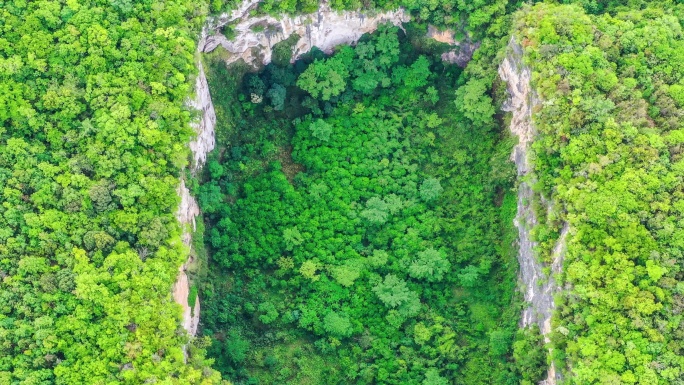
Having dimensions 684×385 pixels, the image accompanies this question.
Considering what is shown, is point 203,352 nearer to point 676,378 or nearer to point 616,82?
point 676,378

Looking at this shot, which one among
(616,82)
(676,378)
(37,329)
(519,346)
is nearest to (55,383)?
(37,329)

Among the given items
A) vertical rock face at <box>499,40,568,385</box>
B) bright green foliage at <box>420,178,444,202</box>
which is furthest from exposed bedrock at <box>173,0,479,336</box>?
bright green foliage at <box>420,178,444,202</box>

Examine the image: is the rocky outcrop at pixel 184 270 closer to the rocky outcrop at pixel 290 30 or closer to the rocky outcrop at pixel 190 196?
the rocky outcrop at pixel 190 196

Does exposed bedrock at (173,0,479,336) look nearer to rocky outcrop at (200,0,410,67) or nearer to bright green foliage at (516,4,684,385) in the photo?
rocky outcrop at (200,0,410,67)

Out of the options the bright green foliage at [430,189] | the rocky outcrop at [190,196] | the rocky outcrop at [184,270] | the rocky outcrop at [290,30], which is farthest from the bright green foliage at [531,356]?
the rocky outcrop at [290,30]


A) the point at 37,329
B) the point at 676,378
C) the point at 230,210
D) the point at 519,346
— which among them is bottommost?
the point at 519,346

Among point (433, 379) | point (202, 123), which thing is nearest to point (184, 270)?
point (202, 123)
